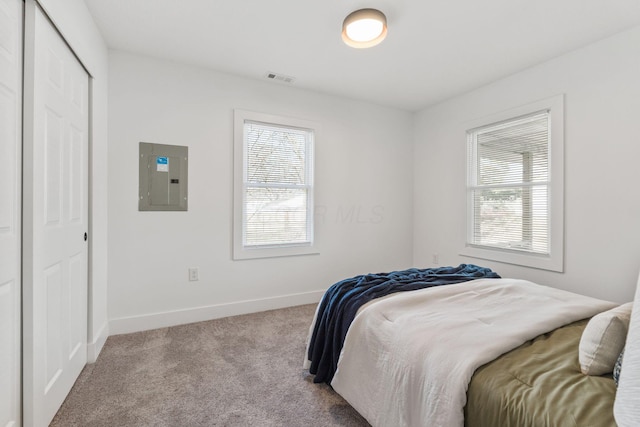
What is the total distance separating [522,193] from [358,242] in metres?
1.92

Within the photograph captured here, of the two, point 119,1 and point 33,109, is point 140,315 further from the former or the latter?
point 119,1

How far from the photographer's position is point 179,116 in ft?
9.86

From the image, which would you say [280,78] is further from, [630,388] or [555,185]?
[630,388]

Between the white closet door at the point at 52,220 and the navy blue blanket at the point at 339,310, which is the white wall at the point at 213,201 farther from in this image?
the navy blue blanket at the point at 339,310

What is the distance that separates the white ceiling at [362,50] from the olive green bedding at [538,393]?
7.30ft

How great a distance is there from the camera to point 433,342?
1356 mm

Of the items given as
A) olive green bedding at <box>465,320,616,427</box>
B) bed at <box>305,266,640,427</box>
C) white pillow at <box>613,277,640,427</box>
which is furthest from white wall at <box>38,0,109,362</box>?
white pillow at <box>613,277,640,427</box>

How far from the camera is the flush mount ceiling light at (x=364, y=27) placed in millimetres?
2170

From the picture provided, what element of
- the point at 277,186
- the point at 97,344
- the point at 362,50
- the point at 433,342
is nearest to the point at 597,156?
the point at 362,50

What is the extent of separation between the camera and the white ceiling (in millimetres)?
2184

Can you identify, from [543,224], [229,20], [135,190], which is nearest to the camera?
[229,20]

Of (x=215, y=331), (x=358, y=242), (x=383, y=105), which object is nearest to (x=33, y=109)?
(x=215, y=331)

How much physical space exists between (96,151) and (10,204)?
45.2 inches

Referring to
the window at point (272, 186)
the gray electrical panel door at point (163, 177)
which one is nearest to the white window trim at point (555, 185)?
the window at point (272, 186)
